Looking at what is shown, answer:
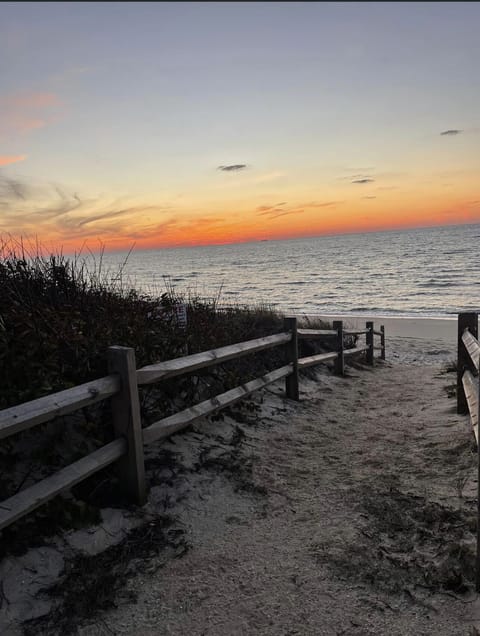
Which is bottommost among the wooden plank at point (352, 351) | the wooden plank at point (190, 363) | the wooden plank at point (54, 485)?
the wooden plank at point (352, 351)

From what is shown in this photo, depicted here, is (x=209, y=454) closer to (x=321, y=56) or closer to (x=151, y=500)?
(x=151, y=500)

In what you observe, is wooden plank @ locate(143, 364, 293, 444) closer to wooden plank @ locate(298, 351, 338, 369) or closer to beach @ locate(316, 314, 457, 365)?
wooden plank @ locate(298, 351, 338, 369)

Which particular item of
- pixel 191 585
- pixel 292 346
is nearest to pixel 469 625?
pixel 191 585

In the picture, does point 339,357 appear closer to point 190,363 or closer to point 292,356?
point 292,356

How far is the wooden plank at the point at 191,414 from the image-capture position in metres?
3.53

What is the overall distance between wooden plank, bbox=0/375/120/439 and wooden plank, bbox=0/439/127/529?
0.37m

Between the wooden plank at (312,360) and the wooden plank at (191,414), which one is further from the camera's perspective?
the wooden plank at (312,360)

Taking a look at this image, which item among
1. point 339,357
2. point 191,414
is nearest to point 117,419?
point 191,414

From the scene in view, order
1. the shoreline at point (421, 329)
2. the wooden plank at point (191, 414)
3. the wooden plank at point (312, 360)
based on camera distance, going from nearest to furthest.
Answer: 1. the wooden plank at point (191, 414)
2. the wooden plank at point (312, 360)
3. the shoreline at point (421, 329)

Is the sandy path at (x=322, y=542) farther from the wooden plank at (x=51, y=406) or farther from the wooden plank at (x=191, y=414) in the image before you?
the wooden plank at (x=51, y=406)

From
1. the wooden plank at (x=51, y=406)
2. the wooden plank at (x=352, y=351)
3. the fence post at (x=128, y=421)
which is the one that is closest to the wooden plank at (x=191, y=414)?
the fence post at (x=128, y=421)

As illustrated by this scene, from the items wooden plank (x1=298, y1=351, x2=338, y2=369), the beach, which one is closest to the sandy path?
wooden plank (x1=298, y1=351, x2=338, y2=369)

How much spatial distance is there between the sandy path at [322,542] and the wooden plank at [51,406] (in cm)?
103

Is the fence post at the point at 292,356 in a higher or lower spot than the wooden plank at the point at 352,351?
higher
